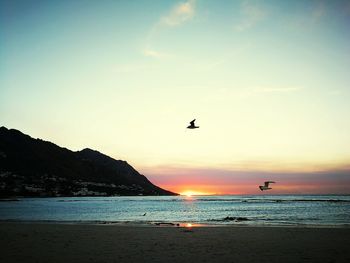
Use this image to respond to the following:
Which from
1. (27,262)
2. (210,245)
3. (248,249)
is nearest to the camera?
(27,262)

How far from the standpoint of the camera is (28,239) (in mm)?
25672

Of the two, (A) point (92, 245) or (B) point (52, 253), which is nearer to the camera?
(B) point (52, 253)

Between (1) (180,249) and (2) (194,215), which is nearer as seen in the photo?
(1) (180,249)

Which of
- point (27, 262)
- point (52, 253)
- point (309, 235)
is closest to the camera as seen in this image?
point (27, 262)

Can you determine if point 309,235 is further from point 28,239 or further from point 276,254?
point 28,239

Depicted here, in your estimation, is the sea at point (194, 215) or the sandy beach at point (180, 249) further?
the sea at point (194, 215)

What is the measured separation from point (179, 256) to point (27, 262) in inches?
300

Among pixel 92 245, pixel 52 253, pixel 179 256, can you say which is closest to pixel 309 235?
pixel 179 256

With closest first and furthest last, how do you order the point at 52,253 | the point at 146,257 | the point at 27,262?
1. the point at 27,262
2. the point at 146,257
3. the point at 52,253

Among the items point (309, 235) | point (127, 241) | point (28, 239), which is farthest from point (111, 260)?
point (309, 235)

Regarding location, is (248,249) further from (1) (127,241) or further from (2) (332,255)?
(1) (127,241)

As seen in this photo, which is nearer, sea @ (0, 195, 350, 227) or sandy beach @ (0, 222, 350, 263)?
sandy beach @ (0, 222, 350, 263)

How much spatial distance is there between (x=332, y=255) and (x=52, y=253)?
1556cm

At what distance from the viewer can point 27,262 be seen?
1683cm
